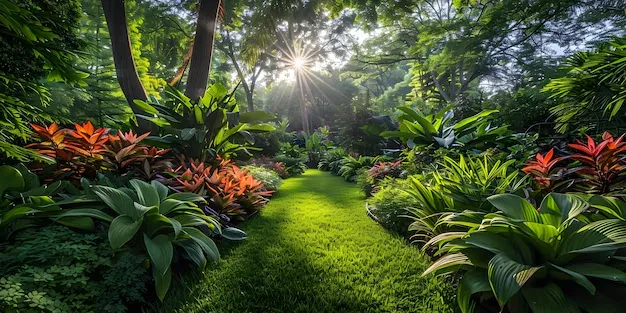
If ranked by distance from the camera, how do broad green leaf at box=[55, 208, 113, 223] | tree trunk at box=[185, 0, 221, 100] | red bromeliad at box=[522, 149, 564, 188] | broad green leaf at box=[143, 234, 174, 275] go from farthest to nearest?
tree trunk at box=[185, 0, 221, 100]
red bromeliad at box=[522, 149, 564, 188]
broad green leaf at box=[55, 208, 113, 223]
broad green leaf at box=[143, 234, 174, 275]

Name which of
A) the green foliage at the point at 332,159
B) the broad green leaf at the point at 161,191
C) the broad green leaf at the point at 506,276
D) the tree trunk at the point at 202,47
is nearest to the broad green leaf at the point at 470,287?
the broad green leaf at the point at 506,276

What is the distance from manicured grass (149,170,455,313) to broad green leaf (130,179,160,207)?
0.51 metres

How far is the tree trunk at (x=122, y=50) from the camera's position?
3.67 metres

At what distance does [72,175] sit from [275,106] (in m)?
28.8

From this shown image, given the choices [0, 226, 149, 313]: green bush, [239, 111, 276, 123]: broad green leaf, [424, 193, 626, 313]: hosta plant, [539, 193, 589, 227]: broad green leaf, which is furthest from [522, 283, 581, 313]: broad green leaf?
[239, 111, 276, 123]: broad green leaf

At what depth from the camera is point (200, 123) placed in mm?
3336

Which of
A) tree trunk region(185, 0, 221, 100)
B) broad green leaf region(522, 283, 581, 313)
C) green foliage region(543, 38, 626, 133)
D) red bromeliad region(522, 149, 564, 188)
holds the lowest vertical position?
broad green leaf region(522, 283, 581, 313)

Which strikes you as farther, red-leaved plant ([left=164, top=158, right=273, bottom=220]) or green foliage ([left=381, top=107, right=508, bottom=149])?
green foliage ([left=381, top=107, right=508, bottom=149])

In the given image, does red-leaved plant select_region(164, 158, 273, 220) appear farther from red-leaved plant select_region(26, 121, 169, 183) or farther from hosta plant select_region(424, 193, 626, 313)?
hosta plant select_region(424, 193, 626, 313)

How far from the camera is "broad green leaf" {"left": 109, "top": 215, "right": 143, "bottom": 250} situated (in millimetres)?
1235

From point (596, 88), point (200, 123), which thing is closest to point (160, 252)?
point (200, 123)

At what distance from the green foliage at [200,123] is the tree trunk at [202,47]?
2.07ft

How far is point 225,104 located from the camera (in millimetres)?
3637

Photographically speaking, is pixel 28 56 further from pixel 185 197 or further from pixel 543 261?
pixel 543 261
